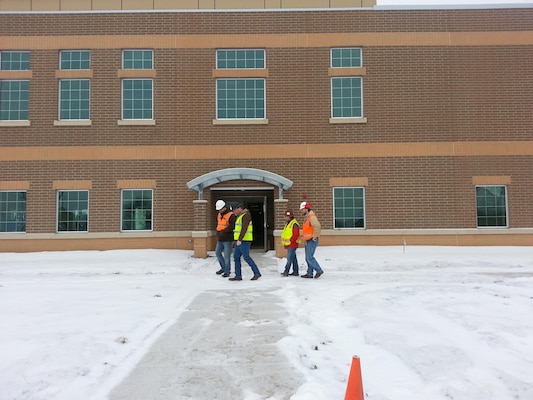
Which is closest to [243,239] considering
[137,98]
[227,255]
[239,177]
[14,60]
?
[227,255]

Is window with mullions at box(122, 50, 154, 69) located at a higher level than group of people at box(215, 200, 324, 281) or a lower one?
higher

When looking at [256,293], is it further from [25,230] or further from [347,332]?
[25,230]

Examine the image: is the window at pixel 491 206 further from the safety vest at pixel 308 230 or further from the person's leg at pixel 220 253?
the person's leg at pixel 220 253

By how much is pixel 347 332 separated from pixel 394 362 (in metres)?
1.15

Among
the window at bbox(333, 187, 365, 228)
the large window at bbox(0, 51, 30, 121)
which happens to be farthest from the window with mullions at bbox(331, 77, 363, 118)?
the large window at bbox(0, 51, 30, 121)

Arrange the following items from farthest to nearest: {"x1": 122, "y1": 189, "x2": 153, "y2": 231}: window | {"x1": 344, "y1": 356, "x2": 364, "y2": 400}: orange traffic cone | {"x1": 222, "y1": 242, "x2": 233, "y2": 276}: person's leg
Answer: {"x1": 122, "y1": 189, "x2": 153, "y2": 231}: window
{"x1": 222, "y1": 242, "x2": 233, "y2": 276}: person's leg
{"x1": 344, "y1": 356, "x2": 364, "y2": 400}: orange traffic cone

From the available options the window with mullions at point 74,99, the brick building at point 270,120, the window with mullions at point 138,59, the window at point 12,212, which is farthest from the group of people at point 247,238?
the window at point 12,212

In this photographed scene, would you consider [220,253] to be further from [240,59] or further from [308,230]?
[240,59]

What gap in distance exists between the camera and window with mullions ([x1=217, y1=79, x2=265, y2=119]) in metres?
15.5

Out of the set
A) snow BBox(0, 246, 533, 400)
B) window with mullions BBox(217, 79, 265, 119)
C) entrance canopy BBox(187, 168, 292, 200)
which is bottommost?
snow BBox(0, 246, 533, 400)

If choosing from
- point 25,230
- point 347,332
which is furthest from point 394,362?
point 25,230

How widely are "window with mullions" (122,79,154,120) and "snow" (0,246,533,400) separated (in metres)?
6.78

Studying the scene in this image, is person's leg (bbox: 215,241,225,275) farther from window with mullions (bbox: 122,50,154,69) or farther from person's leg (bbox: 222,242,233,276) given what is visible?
window with mullions (bbox: 122,50,154,69)

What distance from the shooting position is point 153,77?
1538cm
